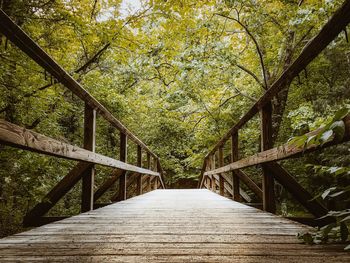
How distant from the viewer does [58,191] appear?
306cm

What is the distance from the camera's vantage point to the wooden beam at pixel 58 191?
3.03 metres

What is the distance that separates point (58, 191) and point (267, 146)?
7.44ft

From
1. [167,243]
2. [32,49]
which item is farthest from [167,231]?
[32,49]

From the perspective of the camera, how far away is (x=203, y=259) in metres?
1.45

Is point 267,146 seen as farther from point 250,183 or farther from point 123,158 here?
point 123,158

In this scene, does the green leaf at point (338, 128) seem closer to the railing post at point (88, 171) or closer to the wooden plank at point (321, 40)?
the wooden plank at point (321, 40)

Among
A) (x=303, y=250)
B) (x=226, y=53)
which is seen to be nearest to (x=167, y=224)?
(x=303, y=250)

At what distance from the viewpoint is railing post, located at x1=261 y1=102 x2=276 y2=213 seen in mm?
3129

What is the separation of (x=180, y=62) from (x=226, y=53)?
5.22 feet

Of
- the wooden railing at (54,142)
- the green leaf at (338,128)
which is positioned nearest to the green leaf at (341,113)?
the green leaf at (338,128)

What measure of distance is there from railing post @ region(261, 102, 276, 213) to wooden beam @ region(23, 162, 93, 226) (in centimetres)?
197

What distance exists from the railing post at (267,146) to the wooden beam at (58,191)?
1973mm

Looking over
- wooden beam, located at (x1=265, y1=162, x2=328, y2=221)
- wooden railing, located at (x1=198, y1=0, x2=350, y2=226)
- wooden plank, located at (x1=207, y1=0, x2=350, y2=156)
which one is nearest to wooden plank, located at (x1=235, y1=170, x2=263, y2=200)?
wooden railing, located at (x1=198, y1=0, x2=350, y2=226)

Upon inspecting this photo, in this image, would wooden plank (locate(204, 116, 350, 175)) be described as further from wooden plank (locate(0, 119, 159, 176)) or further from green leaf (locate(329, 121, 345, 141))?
wooden plank (locate(0, 119, 159, 176))
